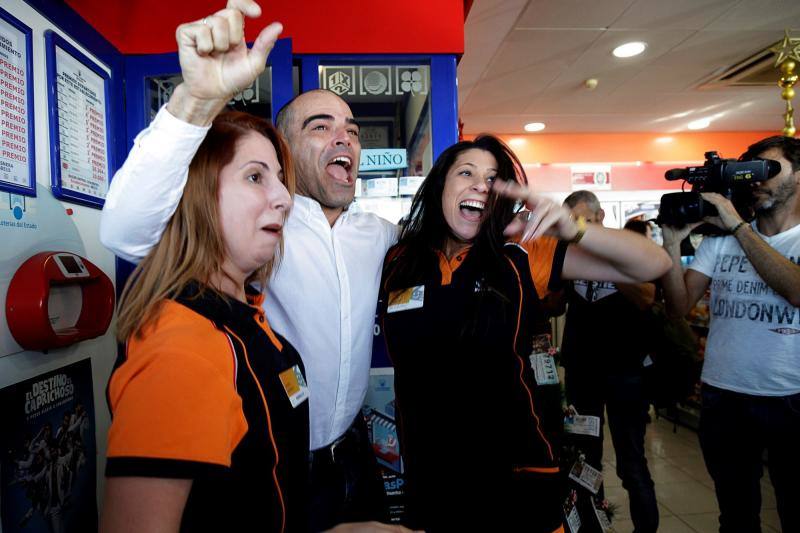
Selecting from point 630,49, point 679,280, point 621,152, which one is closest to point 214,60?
point 679,280

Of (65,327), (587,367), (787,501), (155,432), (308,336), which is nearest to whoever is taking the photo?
(155,432)

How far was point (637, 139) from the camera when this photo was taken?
7.46 metres

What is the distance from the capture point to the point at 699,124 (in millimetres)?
7020

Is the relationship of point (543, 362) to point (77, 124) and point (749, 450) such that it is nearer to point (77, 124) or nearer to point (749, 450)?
point (749, 450)

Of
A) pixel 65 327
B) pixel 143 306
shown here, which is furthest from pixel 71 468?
pixel 143 306

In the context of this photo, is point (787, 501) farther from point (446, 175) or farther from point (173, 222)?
point (173, 222)

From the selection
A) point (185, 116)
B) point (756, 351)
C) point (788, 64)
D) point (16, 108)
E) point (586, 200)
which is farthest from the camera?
point (788, 64)

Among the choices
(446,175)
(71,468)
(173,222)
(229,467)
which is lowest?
(71,468)

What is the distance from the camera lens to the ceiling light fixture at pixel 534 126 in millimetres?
6755

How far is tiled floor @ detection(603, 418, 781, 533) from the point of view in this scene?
2.93 m

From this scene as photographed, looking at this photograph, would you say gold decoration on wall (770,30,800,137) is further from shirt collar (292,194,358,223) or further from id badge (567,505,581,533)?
shirt collar (292,194,358,223)

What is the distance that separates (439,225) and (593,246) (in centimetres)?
55

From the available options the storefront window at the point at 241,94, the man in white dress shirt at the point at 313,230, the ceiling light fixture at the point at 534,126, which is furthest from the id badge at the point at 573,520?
the ceiling light fixture at the point at 534,126

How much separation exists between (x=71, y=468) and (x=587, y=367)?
2456 millimetres
